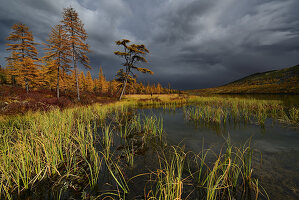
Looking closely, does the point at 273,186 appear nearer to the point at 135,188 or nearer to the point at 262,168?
the point at 262,168

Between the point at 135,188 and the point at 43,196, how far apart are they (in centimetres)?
171

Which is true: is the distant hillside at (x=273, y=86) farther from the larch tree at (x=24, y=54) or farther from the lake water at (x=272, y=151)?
the larch tree at (x=24, y=54)

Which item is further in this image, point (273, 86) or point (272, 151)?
point (273, 86)

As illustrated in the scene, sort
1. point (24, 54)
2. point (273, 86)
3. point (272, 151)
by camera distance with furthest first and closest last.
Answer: point (273, 86) < point (24, 54) < point (272, 151)

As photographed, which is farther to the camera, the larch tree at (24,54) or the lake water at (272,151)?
the larch tree at (24,54)

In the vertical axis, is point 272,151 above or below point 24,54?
below

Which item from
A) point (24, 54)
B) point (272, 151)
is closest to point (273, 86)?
point (272, 151)

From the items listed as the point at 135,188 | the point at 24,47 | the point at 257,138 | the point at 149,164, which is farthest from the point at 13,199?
the point at 24,47

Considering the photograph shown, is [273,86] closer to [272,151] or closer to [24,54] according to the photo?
[272,151]

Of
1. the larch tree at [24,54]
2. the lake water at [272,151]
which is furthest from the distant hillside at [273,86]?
the larch tree at [24,54]

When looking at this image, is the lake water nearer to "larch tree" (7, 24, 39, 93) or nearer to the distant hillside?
"larch tree" (7, 24, 39, 93)

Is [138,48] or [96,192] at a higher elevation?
[138,48]

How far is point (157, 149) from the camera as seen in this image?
4.03 metres

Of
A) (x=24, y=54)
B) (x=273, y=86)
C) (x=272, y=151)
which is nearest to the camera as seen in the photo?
(x=272, y=151)
